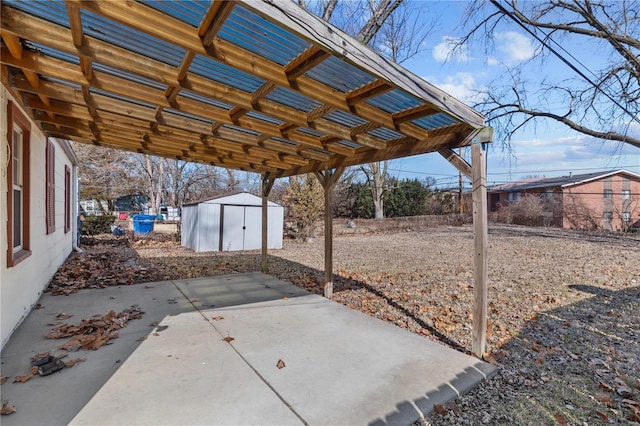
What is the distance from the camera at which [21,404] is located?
2.18 meters

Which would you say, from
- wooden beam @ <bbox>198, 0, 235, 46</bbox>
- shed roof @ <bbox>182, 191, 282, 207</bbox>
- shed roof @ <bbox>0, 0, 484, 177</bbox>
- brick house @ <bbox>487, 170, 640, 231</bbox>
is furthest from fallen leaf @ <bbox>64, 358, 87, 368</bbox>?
brick house @ <bbox>487, 170, 640, 231</bbox>

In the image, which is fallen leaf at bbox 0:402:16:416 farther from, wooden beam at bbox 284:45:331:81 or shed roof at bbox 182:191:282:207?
shed roof at bbox 182:191:282:207

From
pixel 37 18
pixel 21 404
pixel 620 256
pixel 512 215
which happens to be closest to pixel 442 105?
pixel 37 18

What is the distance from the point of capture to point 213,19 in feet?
6.34

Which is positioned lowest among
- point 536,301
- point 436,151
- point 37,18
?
point 536,301

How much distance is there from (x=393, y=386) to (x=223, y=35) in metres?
2.95

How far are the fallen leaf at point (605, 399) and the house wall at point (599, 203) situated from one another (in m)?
22.4

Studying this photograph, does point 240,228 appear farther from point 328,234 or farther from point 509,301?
point 509,301

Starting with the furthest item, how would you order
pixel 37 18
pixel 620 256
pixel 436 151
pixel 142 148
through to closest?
pixel 620 256 < pixel 142 148 < pixel 436 151 < pixel 37 18

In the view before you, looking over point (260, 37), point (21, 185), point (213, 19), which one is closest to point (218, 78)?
point (260, 37)

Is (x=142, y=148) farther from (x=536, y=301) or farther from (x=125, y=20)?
(x=536, y=301)

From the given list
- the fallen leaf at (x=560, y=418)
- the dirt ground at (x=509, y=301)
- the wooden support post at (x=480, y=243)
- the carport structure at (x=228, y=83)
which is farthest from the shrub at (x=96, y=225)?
the fallen leaf at (x=560, y=418)

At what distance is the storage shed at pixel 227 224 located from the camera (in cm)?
1051

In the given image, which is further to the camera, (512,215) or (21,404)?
(512,215)
